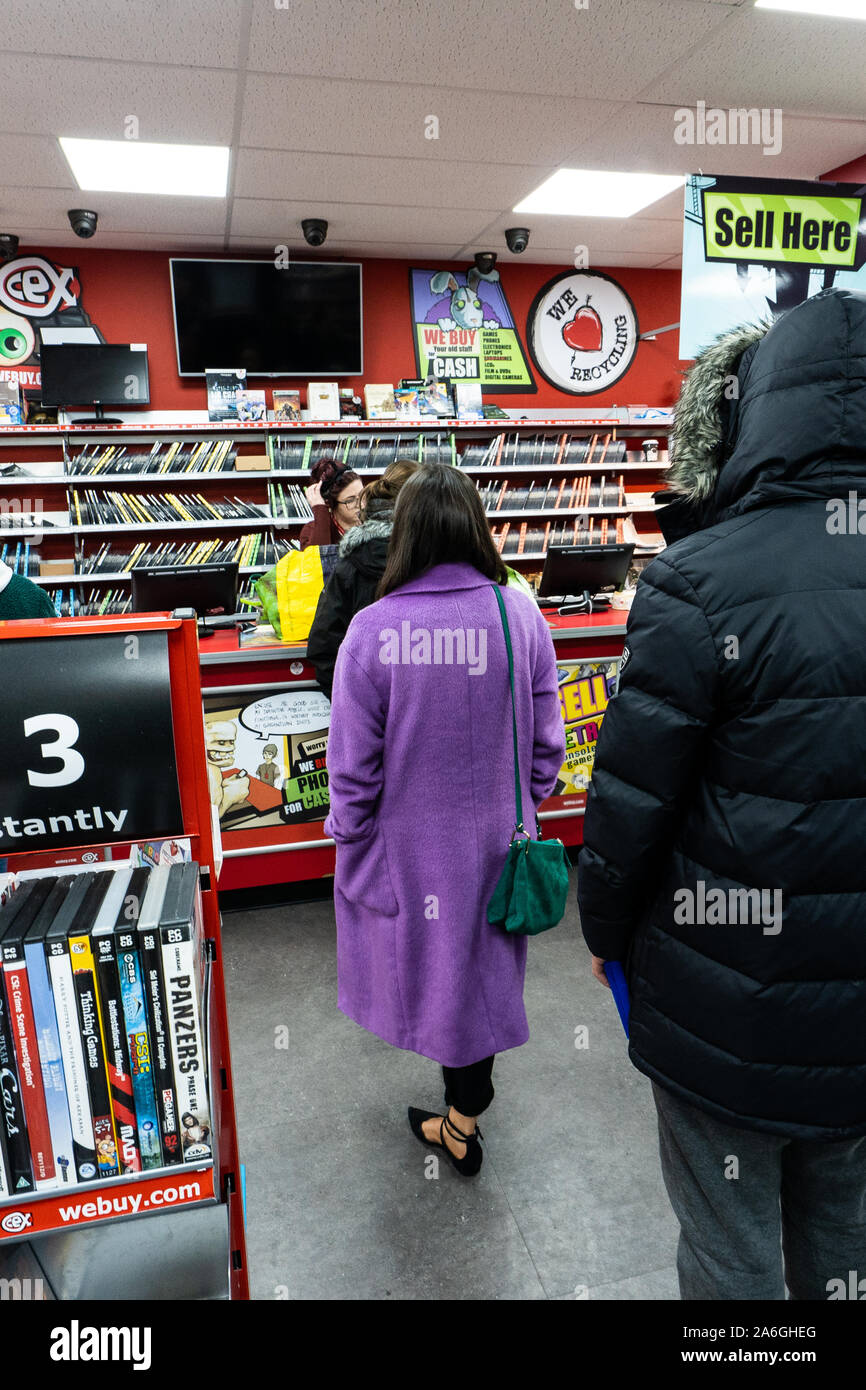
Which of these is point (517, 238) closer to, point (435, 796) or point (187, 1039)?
point (435, 796)

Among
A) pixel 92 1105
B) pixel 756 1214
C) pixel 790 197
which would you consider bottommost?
pixel 756 1214

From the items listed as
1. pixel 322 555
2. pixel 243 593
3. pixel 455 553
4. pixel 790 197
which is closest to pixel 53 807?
pixel 455 553

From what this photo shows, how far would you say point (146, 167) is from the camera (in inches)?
160

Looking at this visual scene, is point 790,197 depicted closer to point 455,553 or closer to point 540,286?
point 455,553

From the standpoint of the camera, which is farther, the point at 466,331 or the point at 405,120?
the point at 466,331

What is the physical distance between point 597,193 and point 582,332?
189cm

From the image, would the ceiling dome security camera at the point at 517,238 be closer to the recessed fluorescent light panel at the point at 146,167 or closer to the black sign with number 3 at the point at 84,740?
the recessed fluorescent light panel at the point at 146,167

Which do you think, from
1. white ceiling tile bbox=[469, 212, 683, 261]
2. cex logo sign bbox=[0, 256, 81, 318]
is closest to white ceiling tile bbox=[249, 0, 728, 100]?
white ceiling tile bbox=[469, 212, 683, 261]

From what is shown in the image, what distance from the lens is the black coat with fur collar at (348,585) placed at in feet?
7.55

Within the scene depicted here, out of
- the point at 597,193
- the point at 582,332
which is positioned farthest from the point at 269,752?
the point at 582,332

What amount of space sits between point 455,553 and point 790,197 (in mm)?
1805

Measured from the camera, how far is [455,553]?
5.28ft

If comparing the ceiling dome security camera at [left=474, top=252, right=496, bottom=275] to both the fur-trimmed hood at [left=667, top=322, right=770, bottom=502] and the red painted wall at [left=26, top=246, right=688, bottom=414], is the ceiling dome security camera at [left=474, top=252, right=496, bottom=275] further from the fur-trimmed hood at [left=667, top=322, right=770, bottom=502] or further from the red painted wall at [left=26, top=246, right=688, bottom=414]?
the fur-trimmed hood at [left=667, top=322, right=770, bottom=502]

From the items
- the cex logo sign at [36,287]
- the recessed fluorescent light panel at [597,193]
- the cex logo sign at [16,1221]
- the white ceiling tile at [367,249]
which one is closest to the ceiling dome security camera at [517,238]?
the recessed fluorescent light panel at [597,193]
